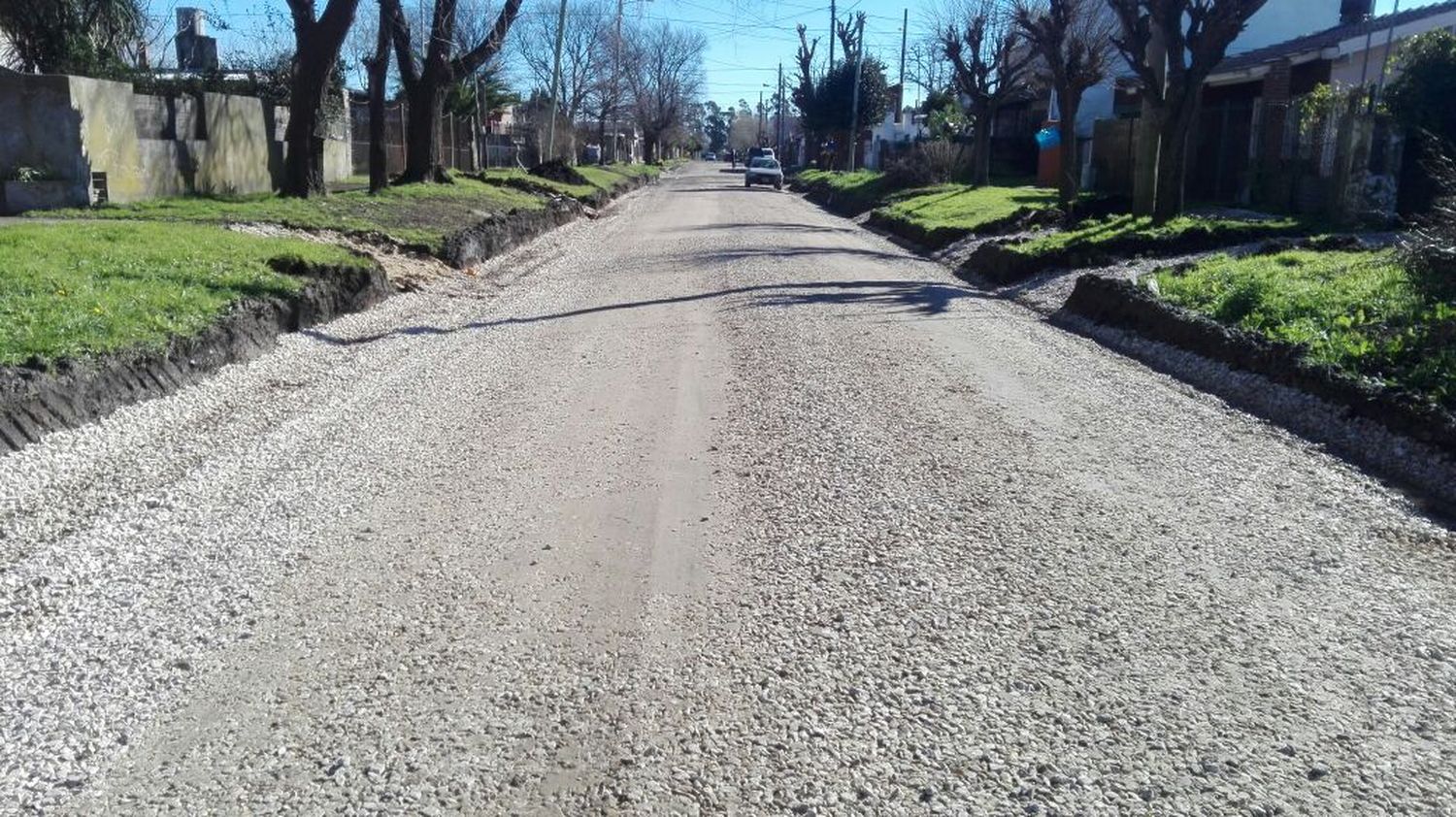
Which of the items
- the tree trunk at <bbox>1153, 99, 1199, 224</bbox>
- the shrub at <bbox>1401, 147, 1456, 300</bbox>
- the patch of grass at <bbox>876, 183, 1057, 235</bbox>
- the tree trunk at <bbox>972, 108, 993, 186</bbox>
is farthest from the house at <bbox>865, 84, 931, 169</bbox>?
the shrub at <bbox>1401, 147, 1456, 300</bbox>

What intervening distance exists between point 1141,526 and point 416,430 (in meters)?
4.48

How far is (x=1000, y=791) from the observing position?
367 cm

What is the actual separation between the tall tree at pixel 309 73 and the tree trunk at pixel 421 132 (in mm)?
6392

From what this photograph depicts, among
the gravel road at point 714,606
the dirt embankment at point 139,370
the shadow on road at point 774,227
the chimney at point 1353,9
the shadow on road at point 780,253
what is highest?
the chimney at point 1353,9

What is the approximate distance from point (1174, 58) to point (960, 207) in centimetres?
933

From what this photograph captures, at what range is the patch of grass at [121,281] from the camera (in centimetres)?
A: 830

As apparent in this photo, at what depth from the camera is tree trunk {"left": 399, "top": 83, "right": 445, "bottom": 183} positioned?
94.4 ft

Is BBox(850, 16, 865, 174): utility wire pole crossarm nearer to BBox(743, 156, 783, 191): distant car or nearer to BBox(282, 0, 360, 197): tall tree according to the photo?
BBox(743, 156, 783, 191): distant car

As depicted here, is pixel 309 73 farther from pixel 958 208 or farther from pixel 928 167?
pixel 928 167

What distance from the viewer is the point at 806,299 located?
14516 millimetres

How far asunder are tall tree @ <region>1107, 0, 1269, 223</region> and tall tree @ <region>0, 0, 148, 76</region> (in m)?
18.2

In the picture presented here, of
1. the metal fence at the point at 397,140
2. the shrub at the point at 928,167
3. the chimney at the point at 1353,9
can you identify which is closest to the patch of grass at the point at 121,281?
the metal fence at the point at 397,140

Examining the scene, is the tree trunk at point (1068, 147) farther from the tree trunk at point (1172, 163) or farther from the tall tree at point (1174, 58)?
the tree trunk at point (1172, 163)

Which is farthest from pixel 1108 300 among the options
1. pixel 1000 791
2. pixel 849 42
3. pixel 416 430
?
pixel 849 42
